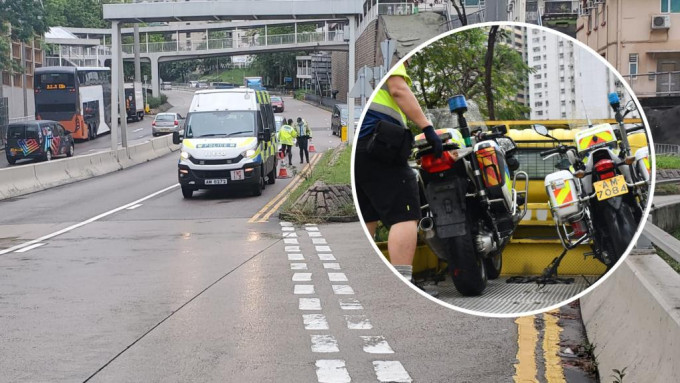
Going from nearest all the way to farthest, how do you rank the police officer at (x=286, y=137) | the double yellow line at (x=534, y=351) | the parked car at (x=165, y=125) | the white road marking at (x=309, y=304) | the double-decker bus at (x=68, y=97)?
the double yellow line at (x=534, y=351), the white road marking at (x=309, y=304), the police officer at (x=286, y=137), the double-decker bus at (x=68, y=97), the parked car at (x=165, y=125)

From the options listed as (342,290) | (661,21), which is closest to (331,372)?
(342,290)

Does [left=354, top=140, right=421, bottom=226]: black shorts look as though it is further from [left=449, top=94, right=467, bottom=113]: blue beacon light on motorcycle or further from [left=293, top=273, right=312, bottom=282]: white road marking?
[left=293, top=273, right=312, bottom=282]: white road marking

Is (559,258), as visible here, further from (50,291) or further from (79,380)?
(50,291)

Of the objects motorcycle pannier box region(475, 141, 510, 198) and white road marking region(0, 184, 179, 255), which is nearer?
motorcycle pannier box region(475, 141, 510, 198)

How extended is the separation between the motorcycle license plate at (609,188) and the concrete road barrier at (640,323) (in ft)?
9.10

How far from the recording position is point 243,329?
30.6 ft

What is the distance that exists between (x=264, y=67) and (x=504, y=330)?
119735mm

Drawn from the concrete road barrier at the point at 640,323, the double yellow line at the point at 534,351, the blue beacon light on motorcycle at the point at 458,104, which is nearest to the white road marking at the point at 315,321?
the double yellow line at the point at 534,351

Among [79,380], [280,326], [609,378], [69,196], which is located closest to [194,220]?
[69,196]

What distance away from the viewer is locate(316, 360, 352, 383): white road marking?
23.7 feet

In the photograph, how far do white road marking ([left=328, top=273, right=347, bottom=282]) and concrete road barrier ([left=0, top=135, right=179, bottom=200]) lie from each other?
647 inches

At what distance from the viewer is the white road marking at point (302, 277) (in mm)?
12461

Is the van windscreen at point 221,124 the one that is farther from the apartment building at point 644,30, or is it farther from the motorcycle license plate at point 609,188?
the motorcycle license plate at point 609,188

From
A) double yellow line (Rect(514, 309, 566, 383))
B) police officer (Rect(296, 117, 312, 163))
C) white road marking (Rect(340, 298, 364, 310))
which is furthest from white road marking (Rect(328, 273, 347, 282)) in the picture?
police officer (Rect(296, 117, 312, 163))
